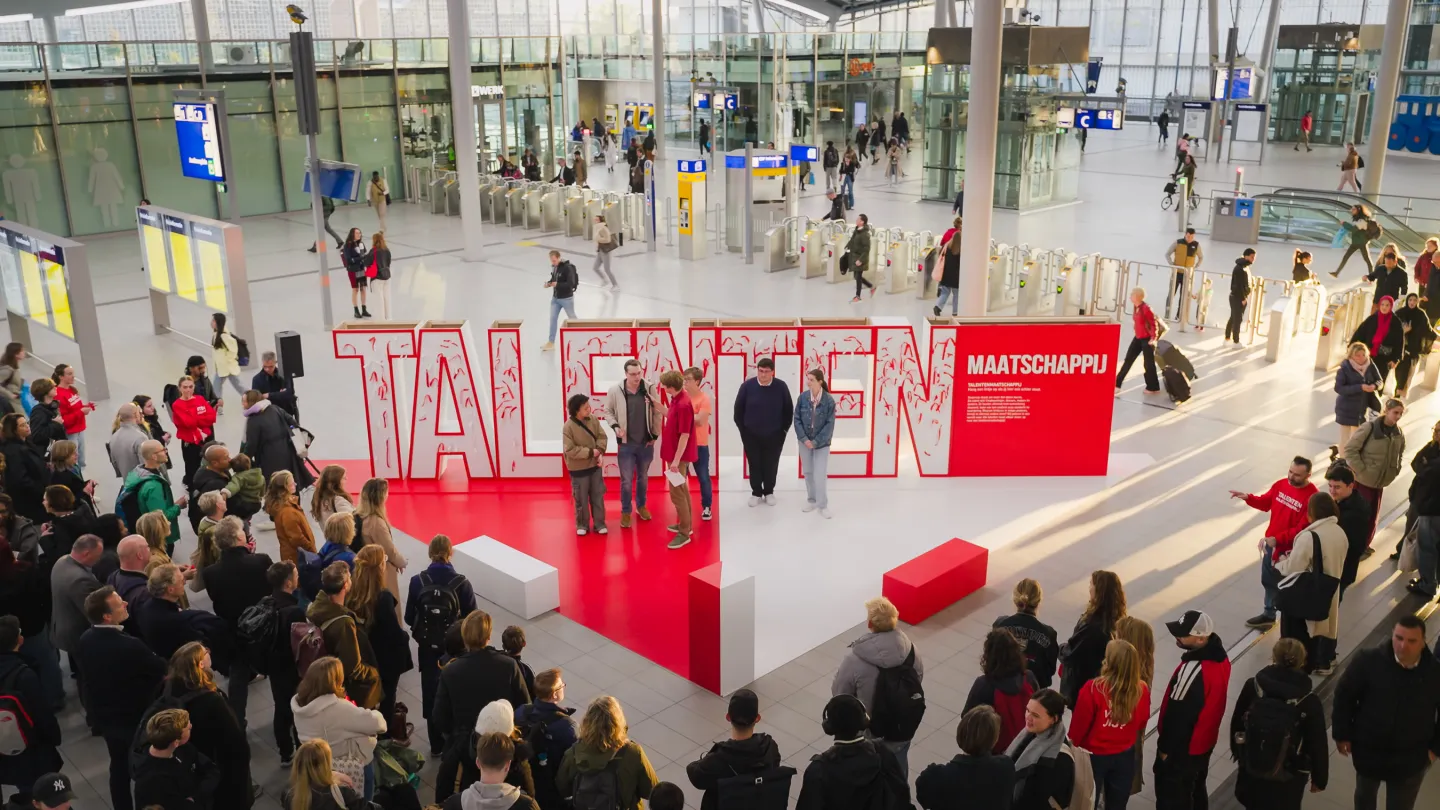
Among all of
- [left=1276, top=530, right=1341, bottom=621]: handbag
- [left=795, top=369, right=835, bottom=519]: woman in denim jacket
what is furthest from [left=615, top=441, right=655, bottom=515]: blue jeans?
[left=1276, top=530, right=1341, bottom=621]: handbag

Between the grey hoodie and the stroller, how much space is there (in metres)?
9.05

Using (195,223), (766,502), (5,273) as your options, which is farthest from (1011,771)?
(5,273)

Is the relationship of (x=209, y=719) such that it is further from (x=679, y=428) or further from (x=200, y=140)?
(x=200, y=140)

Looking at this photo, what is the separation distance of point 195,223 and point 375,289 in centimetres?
Answer: 369

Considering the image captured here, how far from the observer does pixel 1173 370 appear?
1389 cm

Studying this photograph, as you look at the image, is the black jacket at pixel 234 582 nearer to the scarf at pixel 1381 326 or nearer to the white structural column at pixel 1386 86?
the scarf at pixel 1381 326

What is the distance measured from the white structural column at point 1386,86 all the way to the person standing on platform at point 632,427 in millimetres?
19872

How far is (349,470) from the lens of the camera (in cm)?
1229

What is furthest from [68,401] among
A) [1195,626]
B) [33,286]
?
[1195,626]

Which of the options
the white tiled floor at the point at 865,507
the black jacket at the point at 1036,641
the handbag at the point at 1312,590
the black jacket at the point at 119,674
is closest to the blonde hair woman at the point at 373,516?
the white tiled floor at the point at 865,507

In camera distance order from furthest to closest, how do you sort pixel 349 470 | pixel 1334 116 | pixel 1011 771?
1. pixel 1334 116
2. pixel 349 470
3. pixel 1011 771

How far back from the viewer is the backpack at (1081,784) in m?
5.43

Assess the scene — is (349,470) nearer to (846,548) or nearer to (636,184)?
(846,548)

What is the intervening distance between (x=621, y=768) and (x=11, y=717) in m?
3.32
